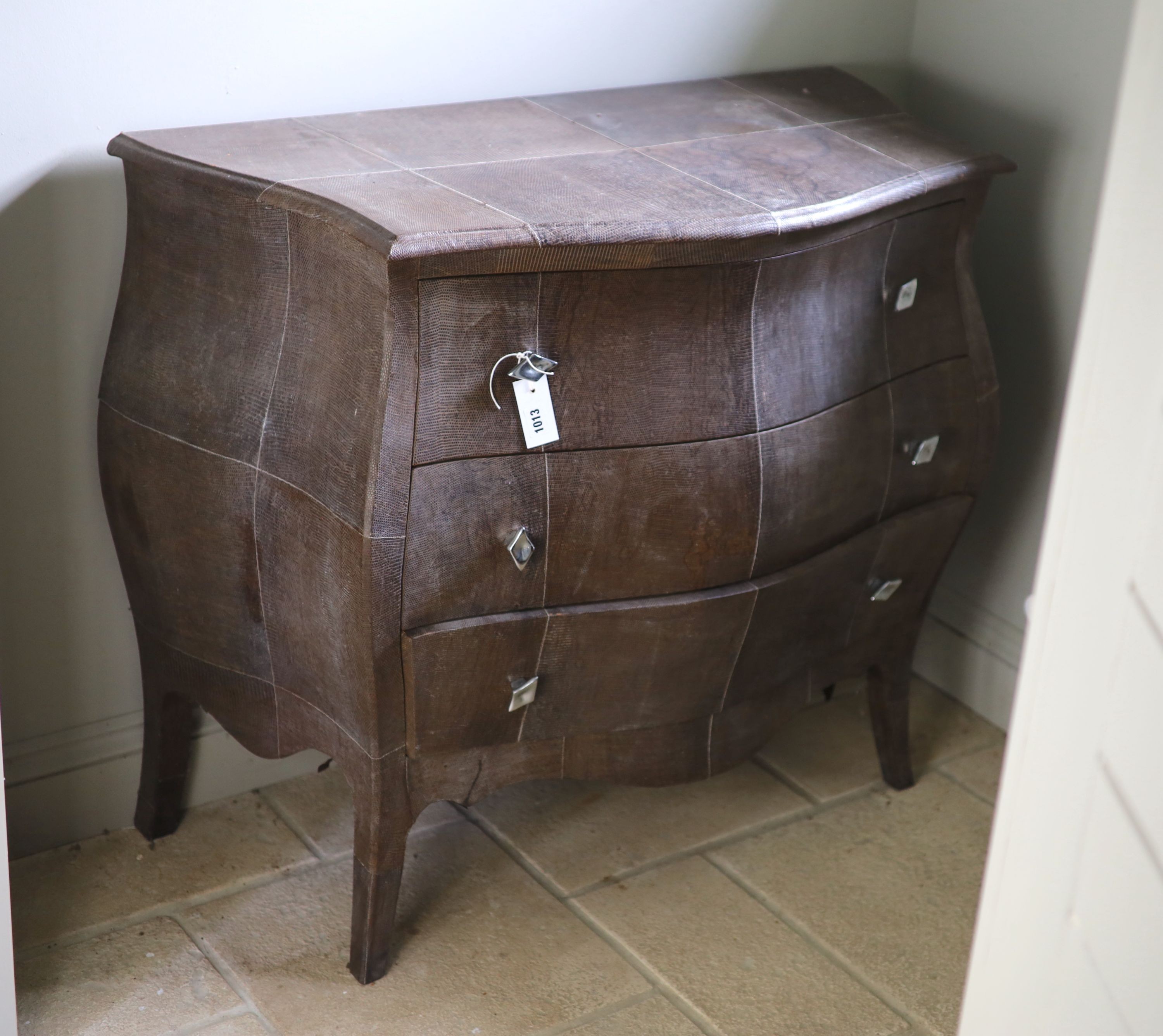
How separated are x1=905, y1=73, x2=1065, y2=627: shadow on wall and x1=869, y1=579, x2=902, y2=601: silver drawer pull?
0.33 meters

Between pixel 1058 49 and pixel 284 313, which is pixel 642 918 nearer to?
pixel 284 313

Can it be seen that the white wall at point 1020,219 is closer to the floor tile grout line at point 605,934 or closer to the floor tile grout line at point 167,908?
the floor tile grout line at point 605,934

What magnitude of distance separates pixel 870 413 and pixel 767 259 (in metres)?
0.27

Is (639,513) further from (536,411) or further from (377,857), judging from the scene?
(377,857)

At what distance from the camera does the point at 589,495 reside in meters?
1.33

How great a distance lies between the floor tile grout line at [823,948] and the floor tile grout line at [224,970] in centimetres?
61

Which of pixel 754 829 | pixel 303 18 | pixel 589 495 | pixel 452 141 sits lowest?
pixel 754 829

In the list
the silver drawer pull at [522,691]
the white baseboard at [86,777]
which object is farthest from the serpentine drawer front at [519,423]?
the white baseboard at [86,777]

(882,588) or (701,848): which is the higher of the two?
(882,588)

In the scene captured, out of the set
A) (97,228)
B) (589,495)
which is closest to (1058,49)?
(589,495)

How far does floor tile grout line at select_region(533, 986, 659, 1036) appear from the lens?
1446mm

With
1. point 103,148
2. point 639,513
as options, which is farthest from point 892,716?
point 103,148

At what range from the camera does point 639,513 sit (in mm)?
1356

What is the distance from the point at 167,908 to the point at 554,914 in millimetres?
480
